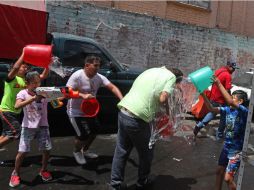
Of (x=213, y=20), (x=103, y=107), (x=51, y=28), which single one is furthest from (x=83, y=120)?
(x=213, y=20)

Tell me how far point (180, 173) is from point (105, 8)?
21.9 feet

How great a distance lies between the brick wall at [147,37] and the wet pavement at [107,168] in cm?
445

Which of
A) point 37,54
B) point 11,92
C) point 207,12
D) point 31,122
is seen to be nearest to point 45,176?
point 31,122

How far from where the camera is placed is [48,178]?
196 inches

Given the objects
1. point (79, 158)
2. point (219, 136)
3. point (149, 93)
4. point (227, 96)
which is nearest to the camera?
point (227, 96)

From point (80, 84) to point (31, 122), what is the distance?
36.2 inches

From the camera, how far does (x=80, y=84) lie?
5.37 m

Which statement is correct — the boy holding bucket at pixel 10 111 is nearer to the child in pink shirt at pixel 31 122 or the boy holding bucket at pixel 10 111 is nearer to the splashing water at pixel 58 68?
the child in pink shirt at pixel 31 122

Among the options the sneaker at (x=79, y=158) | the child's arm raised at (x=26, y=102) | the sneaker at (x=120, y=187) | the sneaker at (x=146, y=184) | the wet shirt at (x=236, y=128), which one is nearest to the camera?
the wet shirt at (x=236, y=128)

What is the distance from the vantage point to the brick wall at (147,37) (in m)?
10.7

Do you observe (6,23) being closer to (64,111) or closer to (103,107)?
(64,111)

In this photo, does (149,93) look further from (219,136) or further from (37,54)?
(219,136)

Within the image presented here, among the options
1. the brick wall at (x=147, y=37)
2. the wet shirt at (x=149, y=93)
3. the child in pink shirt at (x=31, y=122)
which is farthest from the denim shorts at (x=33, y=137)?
the brick wall at (x=147, y=37)

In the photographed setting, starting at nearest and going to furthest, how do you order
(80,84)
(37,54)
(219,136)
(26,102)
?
(26,102)
(37,54)
(80,84)
(219,136)
